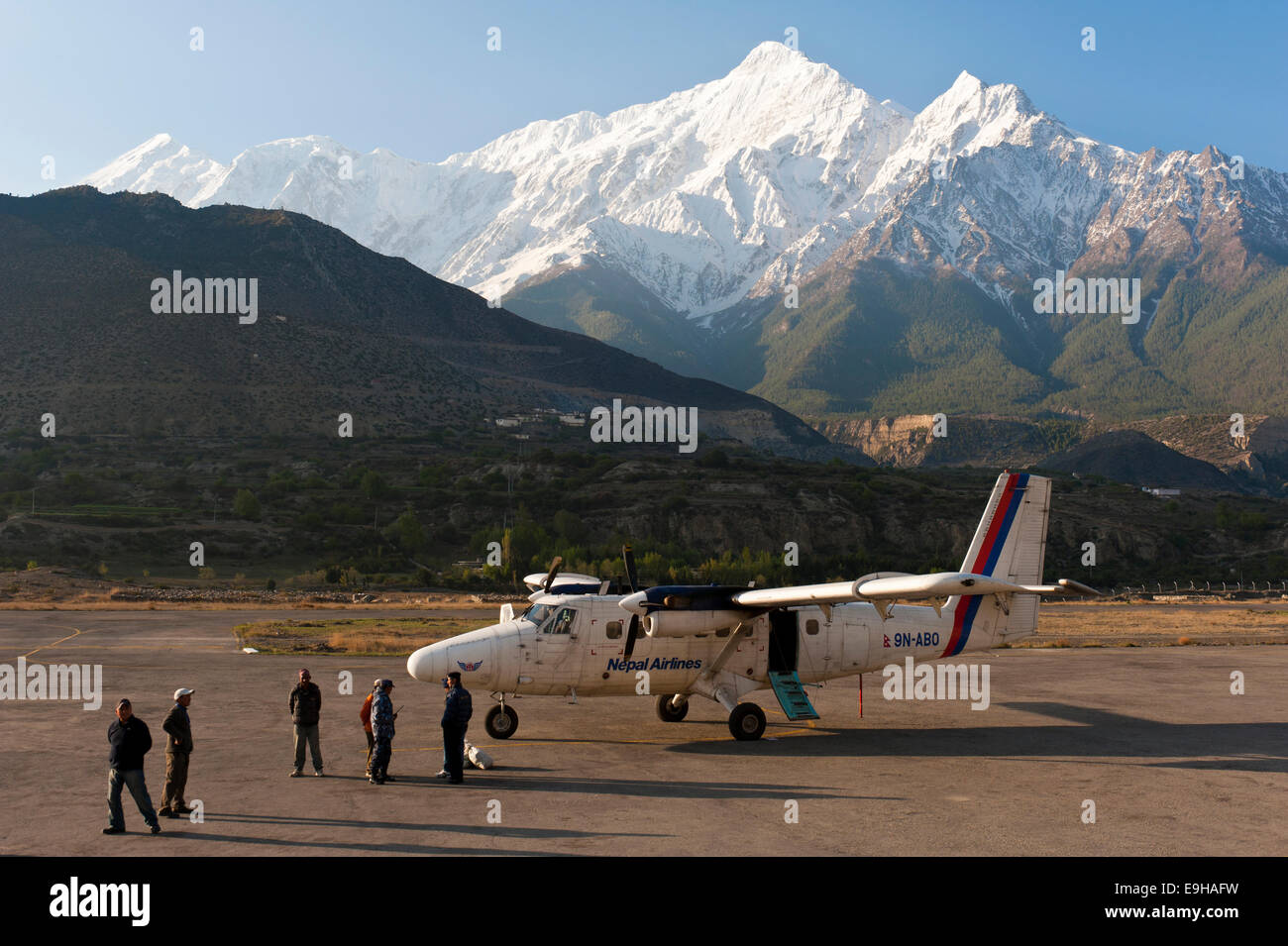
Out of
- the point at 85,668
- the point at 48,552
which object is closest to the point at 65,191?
the point at 48,552

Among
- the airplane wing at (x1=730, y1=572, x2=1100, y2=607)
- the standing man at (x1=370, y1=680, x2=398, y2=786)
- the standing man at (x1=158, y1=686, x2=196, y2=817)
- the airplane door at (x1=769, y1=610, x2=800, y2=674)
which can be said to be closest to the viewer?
the standing man at (x1=158, y1=686, x2=196, y2=817)

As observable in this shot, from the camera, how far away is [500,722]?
74.1 ft

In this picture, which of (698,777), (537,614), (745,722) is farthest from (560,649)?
(698,777)

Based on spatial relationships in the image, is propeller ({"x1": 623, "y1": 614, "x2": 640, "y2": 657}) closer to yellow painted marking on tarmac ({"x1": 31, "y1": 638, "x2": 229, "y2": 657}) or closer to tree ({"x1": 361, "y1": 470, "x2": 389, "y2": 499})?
yellow painted marking on tarmac ({"x1": 31, "y1": 638, "x2": 229, "y2": 657})

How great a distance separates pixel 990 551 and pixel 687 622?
756cm

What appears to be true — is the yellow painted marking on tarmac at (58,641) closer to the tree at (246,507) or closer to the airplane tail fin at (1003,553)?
the airplane tail fin at (1003,553)

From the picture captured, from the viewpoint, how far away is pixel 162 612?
53.2 meters

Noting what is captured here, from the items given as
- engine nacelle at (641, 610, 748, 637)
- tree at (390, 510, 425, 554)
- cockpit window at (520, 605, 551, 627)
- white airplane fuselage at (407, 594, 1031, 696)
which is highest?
tree at (390, 510, 425, 554)

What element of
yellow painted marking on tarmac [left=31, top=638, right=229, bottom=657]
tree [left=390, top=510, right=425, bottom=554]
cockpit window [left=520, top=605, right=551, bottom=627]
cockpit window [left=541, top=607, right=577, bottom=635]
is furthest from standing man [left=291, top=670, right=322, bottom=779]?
tree [left=390, top=510, right=425, bottom=554]

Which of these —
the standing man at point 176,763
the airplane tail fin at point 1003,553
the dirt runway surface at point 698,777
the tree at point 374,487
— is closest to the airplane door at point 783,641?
the dirt runway surface at point 698,777

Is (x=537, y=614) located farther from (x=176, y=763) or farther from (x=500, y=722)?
(x=176, y=763)

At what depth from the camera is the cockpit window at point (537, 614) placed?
895 inches

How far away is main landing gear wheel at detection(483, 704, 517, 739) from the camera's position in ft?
74.0
